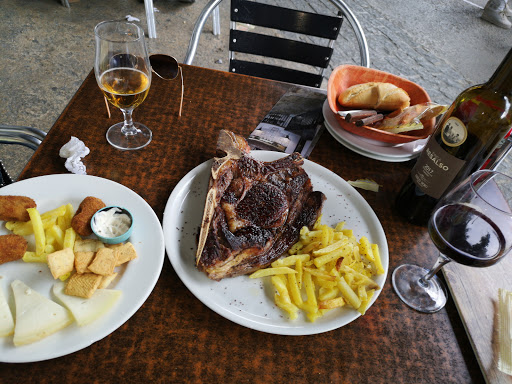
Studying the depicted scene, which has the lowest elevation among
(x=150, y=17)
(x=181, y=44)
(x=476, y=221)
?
(x=181, y=44)

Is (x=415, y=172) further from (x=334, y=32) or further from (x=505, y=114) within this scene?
(x=334, y=32)

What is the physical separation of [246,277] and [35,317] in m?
0.62

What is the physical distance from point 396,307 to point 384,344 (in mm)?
148

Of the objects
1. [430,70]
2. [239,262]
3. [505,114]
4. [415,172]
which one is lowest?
[430,70]

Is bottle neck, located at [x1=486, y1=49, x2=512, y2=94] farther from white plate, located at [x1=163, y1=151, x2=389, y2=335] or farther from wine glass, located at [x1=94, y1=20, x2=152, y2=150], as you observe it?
wine glass, located at [x1=94, y1=20, x2=152, y2=150]

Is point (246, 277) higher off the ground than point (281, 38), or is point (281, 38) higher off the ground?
point (281, 38)

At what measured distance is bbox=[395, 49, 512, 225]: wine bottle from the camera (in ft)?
4.18

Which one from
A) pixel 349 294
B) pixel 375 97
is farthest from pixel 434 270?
pixel 375 97

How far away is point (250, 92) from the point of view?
6.79 ft

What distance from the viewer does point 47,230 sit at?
1232mm

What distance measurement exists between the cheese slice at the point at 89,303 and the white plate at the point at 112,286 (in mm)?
18

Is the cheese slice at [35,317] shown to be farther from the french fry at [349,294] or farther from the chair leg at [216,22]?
the chair leg at [216,22]

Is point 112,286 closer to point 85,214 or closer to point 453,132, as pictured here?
point 85,214

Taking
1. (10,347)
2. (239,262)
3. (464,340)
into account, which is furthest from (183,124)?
(464,340)
